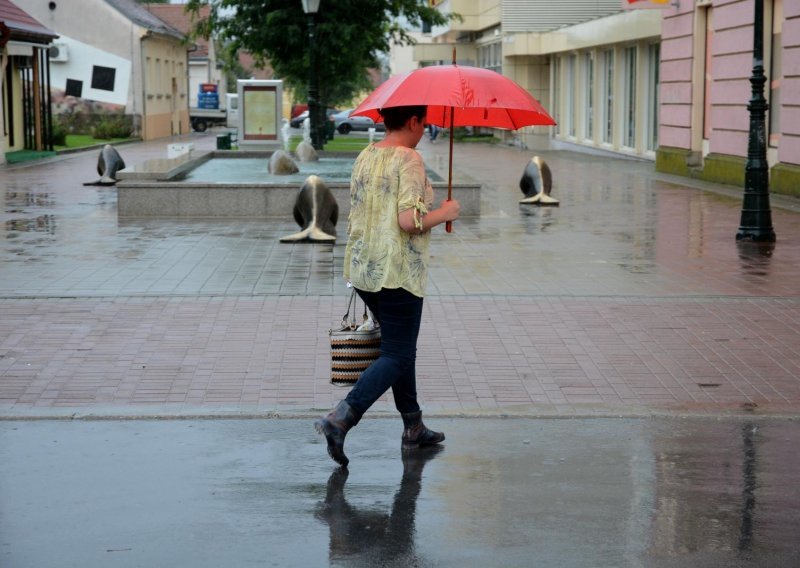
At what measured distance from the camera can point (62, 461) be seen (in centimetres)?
602

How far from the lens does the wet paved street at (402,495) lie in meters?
4.79

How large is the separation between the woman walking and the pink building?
1593 cm

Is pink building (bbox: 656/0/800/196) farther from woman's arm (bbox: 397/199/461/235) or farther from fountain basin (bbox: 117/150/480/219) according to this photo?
woman's arm (bbox: 397/199/461/235)

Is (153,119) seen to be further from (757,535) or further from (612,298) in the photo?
(757,535)

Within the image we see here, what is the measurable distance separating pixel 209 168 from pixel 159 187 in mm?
5941

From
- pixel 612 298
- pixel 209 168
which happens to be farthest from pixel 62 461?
pixel 209 168

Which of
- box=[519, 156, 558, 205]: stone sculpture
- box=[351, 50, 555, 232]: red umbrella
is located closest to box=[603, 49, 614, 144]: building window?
box=[519, 156, 558, 205]: stone sculpture

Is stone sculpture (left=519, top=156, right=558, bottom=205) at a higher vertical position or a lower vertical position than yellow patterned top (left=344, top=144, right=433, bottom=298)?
lower

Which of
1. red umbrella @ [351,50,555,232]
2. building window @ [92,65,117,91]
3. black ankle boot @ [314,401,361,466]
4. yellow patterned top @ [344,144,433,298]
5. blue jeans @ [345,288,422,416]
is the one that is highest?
building window @ [92,65,117,91]

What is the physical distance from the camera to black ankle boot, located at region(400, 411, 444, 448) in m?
6.22

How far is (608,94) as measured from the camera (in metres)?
39.8

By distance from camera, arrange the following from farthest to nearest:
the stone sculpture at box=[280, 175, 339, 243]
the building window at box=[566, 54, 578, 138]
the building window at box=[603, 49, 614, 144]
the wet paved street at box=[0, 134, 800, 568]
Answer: the building window at box=[566, 54, 578, 138], the building window at box=[603, 49, 614, 144], the stone sculpture at box=[280, 175, 339, 243], the wet paved street at box=[0, 134, 800, 568]

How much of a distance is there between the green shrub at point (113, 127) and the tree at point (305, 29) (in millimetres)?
12759

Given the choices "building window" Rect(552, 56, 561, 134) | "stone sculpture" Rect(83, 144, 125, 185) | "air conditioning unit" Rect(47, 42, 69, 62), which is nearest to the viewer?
"stone sculpture" Rect(83, 144, 125, 185)
